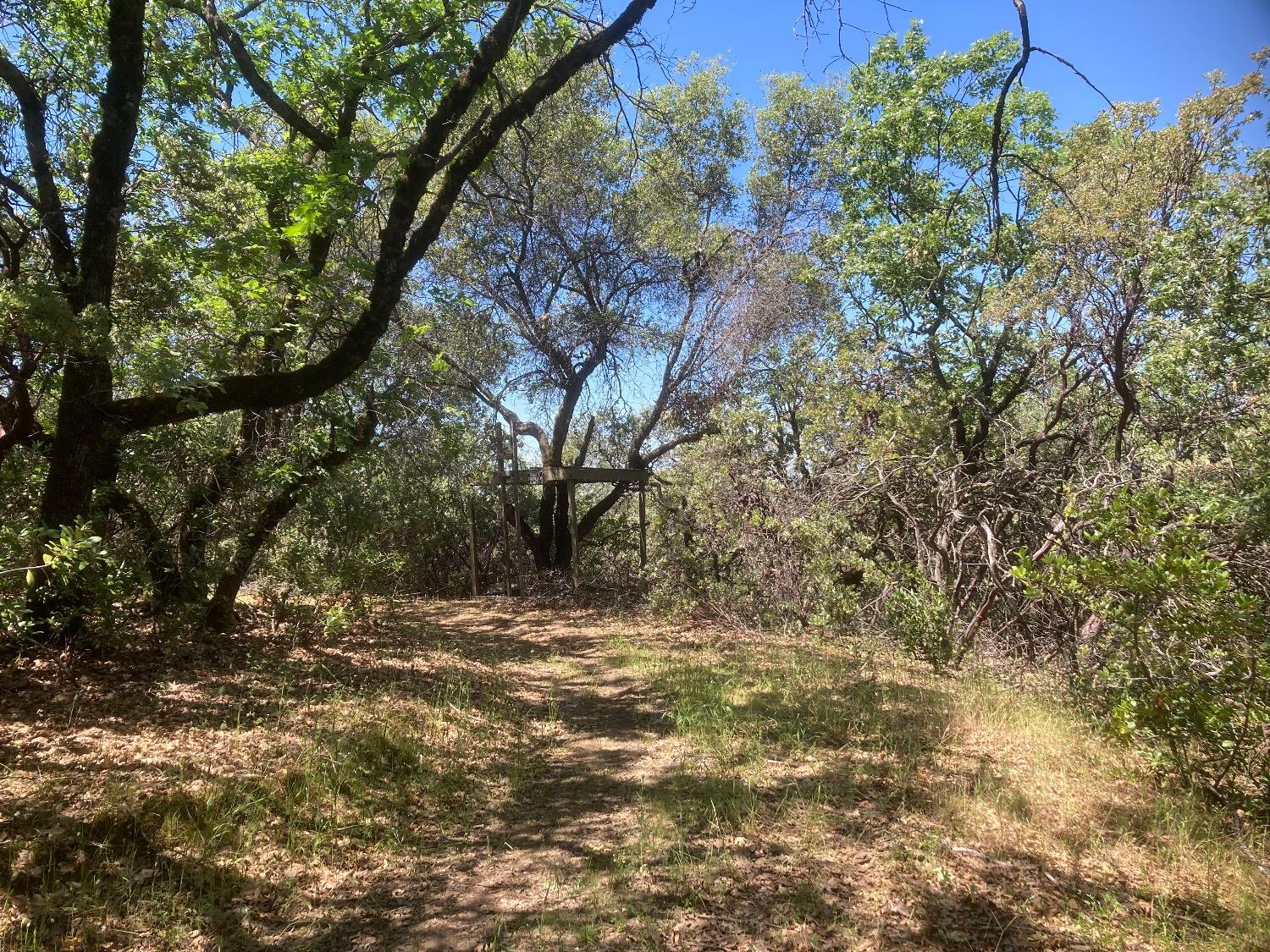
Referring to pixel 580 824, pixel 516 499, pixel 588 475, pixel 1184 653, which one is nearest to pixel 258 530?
pixel 580 824

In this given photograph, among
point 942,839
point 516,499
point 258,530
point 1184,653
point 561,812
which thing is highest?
point 516,499

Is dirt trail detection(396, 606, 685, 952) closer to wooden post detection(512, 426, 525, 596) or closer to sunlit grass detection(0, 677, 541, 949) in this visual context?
sunlit grass detection(0, 677, 541, 949)

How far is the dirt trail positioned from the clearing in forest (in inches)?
0.8

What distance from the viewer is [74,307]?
534 centimetres

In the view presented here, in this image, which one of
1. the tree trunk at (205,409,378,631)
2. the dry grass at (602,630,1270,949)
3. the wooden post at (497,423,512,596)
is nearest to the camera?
the dry grass at (602,630,1270,949)

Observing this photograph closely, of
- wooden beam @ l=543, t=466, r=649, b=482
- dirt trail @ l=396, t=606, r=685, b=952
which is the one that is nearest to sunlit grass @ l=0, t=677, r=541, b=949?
dirt trail @ l=396, t=606, r=685, b=952

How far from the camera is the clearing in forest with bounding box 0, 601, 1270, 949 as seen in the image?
2947mm

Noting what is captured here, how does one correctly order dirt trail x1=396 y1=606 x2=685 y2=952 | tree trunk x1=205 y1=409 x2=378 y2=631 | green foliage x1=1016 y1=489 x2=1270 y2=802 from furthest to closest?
1. tree trunk x1=205 y1=409 x2=378 y2=631
2. green foliage x1=1016 y1=489 x2=1270 y2=802
3. dirt trail x1=396 y1=606 x2=685 y2=952

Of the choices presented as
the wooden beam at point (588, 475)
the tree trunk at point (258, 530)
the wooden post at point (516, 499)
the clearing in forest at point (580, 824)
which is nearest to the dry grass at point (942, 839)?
the clearing in forest at point (580, 824)

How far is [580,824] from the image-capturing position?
399cm

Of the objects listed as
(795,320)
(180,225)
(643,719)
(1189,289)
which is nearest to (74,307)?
(180,225)

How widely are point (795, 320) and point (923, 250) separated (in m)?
3.81

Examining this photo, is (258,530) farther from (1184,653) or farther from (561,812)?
(1184,653)

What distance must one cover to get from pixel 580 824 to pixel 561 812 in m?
0.24
